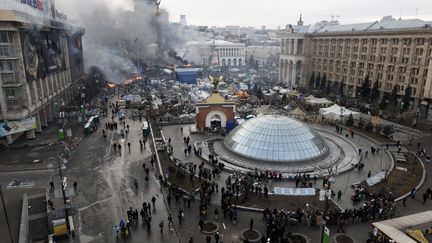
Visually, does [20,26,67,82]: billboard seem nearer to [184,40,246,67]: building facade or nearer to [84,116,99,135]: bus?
[84,116,99,135]: bus

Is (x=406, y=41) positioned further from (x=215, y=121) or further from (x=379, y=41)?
(x=215, y=121)

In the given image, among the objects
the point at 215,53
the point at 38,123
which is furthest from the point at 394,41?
the point at 215,53

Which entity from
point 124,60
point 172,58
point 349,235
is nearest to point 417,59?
point 349,235

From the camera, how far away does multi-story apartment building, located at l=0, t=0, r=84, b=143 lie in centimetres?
3391

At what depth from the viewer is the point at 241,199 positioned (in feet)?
74.6

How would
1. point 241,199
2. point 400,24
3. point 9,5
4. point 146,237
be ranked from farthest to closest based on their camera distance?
point 400,24, point 9,5, point 241,199, point 146,237

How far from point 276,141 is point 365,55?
4359 centimetres

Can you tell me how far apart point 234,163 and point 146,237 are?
12.6 metres

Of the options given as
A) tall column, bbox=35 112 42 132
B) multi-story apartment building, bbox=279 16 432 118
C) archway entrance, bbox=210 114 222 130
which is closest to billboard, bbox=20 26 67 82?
tall column, bbox=35 112 42 132

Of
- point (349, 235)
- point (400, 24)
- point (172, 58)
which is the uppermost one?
point (400, 24)

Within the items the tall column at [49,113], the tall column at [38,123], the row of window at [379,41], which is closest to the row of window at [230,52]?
the row of window at [379,41]

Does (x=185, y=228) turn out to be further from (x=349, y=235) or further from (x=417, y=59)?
(x=417, y=59)

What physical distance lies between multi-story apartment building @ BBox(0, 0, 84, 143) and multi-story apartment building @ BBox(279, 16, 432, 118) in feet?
182

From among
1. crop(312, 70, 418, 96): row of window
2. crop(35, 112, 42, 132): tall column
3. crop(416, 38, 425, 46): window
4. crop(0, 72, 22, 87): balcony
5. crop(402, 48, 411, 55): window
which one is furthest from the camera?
crop(402, 48, 411, 55): window
